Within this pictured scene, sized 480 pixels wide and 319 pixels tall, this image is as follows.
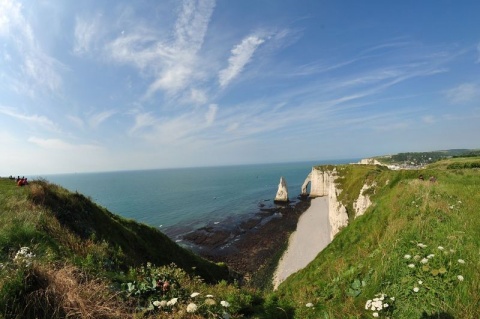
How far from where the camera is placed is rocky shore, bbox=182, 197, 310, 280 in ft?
148

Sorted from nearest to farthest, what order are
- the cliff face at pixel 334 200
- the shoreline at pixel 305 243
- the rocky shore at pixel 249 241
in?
the cliff face at pixel 334 200, the shoreline at pixel 305 243, the rocky shore at pixel 249 241

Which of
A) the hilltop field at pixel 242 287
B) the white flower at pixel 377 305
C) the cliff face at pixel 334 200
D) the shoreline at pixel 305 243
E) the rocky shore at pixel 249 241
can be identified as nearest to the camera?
the hilltop field at pixel 242 287

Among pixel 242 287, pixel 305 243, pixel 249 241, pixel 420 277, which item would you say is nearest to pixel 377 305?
pixel 420 277

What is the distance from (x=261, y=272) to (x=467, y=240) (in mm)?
37233

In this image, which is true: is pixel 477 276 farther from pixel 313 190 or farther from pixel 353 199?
pixel 313 190

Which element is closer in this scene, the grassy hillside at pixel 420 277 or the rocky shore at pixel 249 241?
the grassy hillside at pixel 420 277

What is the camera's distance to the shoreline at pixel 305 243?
40497 mm

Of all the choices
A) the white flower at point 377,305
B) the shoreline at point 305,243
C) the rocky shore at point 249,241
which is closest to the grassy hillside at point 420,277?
the white flower at point 377,305

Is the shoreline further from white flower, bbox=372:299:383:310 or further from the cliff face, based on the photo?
white flower, bbox=372:299:383:310

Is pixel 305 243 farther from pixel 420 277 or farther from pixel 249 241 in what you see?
pixel 420 277

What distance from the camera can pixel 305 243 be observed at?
5106 cm

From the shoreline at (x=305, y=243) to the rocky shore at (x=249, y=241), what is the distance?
5.61 ft

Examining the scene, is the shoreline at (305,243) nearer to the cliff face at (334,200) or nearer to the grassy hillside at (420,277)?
the cliff face at (334,200)

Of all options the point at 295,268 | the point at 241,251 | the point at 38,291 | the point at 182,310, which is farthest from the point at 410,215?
the point at 241,251
